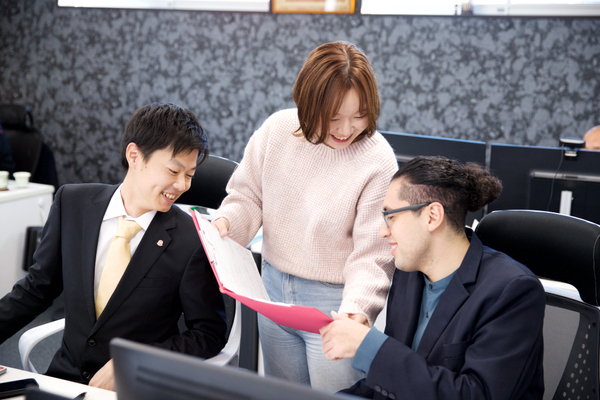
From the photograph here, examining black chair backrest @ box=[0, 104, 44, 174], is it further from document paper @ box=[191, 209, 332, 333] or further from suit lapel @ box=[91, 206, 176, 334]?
document paper @ box=[191, 209, 332, 333]

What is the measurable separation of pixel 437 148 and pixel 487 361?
1.23 meters

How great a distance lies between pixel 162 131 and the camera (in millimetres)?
1445

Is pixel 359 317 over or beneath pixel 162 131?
beneath

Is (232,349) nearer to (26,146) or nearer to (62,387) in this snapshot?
(62,387)

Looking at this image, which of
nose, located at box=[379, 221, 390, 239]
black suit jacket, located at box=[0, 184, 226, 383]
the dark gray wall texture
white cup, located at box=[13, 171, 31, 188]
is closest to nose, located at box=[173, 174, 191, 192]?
black suit jacket, located at box=[0, 184, 226, 383]

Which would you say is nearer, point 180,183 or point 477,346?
point 477,346

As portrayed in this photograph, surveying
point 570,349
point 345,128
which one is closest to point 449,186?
point 345,128

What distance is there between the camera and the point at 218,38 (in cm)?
389

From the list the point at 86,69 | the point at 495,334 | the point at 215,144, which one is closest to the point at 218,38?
the point at 215,144

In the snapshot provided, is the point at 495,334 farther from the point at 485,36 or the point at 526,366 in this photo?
the point at 485,36

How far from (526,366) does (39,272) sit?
→ 1.25 metres

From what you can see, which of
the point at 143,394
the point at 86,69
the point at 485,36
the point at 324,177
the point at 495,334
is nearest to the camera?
the point at 143,394

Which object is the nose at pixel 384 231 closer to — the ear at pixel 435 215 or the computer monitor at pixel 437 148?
the ear at pixel 435 215

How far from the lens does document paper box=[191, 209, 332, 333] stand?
3.46ft
